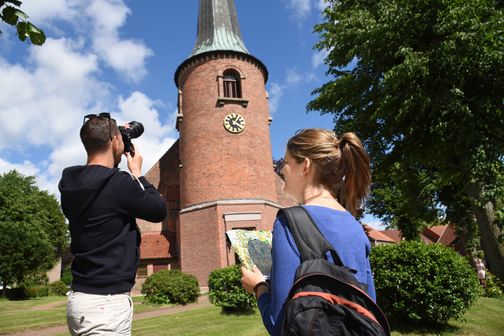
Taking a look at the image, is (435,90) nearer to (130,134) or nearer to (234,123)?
(130,134)

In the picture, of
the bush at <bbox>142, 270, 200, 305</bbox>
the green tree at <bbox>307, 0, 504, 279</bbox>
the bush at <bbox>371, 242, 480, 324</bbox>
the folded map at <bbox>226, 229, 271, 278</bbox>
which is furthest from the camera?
the bush at <bbox>142, 270, 200, 305</bbox>

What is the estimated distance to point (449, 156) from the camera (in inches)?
457

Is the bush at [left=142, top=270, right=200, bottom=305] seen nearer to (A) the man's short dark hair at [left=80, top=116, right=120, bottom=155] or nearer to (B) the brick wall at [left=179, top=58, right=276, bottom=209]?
(B) the brick wall at [left=179, top=58, right=276, bottom=209]

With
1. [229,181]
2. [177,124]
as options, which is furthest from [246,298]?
[177,124]

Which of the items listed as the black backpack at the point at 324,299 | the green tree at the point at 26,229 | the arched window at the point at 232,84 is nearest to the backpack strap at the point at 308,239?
the black backpack at the point at 324,299

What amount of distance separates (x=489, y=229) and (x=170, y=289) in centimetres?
1199

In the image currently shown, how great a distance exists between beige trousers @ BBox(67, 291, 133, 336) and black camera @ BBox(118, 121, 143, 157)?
104 centimetres

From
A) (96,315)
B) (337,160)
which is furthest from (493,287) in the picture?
(96,315)

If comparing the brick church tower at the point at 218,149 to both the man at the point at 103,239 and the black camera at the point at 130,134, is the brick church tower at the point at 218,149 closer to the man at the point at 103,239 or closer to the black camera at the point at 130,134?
the black camera at the point at 130,134

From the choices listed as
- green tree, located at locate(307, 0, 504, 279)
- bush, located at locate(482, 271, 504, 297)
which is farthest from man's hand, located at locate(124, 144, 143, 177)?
bush, located at locate(482, 271, 504, 297)

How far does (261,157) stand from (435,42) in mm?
12997

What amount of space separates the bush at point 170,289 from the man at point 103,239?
573 inches

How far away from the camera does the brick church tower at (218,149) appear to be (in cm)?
2102

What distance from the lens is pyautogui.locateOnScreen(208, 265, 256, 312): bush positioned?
38.1 feet
